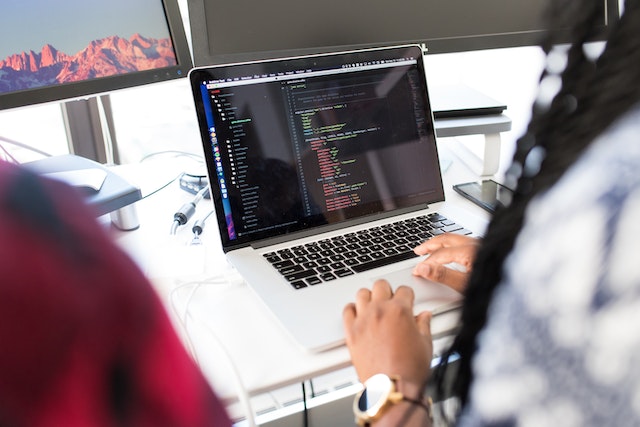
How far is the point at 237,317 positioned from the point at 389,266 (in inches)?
8.8

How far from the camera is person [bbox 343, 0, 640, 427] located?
39 centimetres

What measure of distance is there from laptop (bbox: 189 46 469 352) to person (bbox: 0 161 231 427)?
51cm

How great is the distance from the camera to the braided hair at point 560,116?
0.39 metres

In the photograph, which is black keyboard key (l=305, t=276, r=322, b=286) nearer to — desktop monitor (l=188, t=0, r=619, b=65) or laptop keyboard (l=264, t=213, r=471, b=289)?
laptop keyboard (l=264, t=213, r=471, b=289)

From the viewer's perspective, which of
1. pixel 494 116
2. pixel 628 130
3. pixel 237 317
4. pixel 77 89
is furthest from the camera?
pixel 494 116

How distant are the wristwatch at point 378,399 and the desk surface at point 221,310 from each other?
0.05 metres

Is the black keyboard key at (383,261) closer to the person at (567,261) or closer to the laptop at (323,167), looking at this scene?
the laptop at (323,167)

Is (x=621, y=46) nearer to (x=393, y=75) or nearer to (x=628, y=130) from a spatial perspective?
(x=628, y=130)

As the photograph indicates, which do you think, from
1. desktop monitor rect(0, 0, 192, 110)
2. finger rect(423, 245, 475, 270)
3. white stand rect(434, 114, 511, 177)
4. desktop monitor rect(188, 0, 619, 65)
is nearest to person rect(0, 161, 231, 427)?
finger rect(423, 245, 475, 270)

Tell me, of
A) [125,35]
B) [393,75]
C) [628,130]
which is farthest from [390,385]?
[125,35]

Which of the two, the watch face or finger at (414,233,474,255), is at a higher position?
finger at (414,233,474,255)

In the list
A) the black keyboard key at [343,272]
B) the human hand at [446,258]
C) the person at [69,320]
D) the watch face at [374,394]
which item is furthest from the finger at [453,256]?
the person at [69,320]

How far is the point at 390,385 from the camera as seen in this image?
636mm

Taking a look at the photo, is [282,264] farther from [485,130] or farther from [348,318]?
[485,130]
